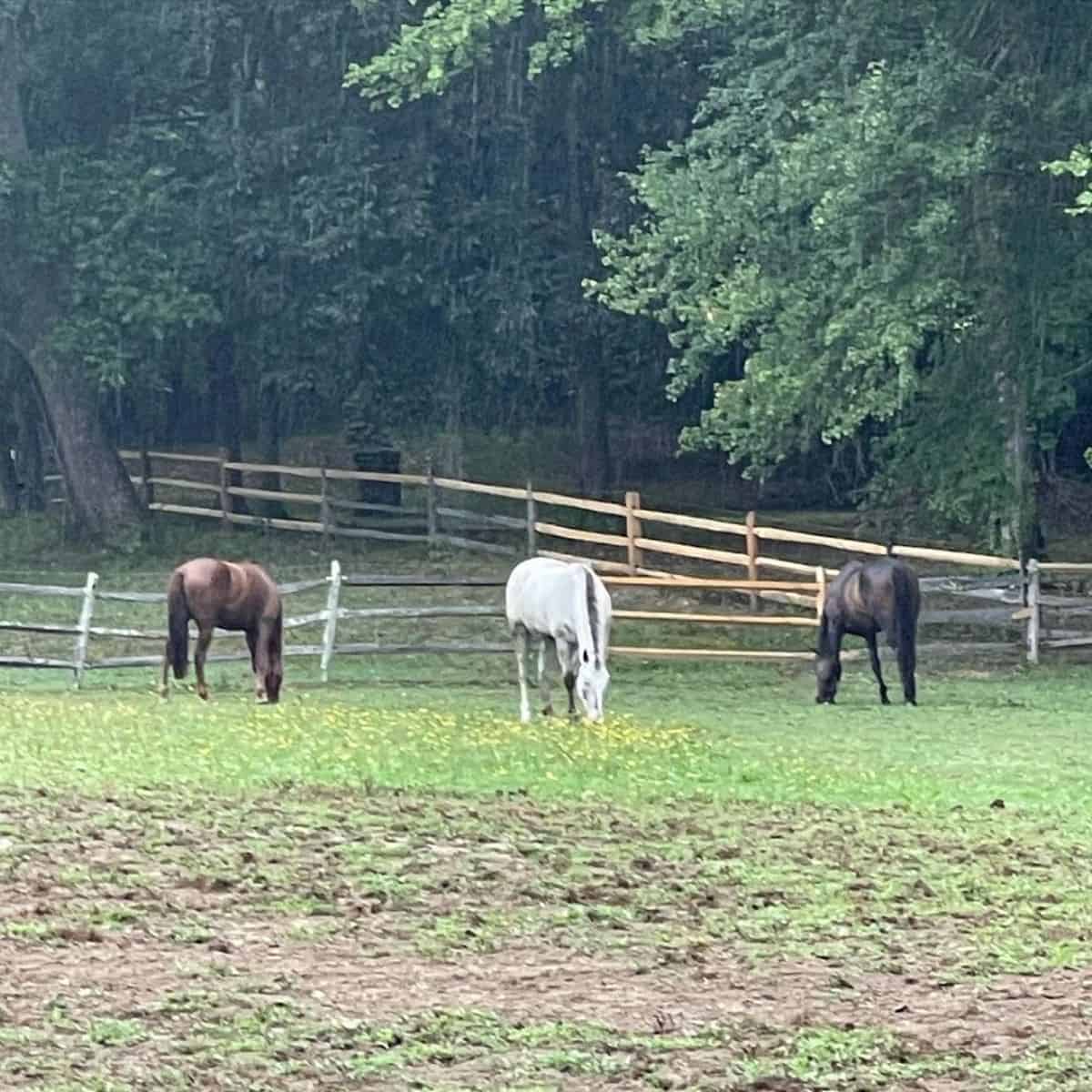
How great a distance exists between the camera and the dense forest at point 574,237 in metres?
23.5

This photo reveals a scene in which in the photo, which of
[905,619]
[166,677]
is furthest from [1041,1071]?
[166,677]

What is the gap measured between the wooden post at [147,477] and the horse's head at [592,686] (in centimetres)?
2031

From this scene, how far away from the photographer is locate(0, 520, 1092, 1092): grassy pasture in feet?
Result: 21.5

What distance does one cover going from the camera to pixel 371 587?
92.8 feet

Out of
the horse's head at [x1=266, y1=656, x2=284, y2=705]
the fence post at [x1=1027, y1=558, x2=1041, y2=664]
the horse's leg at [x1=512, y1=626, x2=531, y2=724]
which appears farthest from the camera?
the fence post at [x1=1027, y1=558, x2=1041, y2=664]

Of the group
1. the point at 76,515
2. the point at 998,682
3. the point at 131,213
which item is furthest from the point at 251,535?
the point at 998,682

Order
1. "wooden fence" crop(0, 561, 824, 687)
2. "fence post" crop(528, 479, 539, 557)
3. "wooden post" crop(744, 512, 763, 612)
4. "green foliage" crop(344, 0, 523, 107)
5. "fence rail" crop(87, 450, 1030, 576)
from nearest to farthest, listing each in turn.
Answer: "wooden fence" crop(0, 561, 824, 687), "wooden post" crop(744, 512, 763, 612), "green foliage" crop(344, 0, 523, 107), "fence rail" crop(87, 450, 1030, 576), "fence post" crop(528, 479, 539, 557)

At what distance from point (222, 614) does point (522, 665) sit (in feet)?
9.66

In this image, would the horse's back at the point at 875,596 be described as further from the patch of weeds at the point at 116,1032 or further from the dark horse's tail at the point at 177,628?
the patch of weeds at the point at 116,1032

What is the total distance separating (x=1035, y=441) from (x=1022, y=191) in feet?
15.9

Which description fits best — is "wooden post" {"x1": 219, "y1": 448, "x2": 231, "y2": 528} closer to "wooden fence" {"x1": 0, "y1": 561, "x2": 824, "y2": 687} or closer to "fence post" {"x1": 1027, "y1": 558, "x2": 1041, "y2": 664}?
"wooden fence" {"x1": 0, "y1": 561, "x2": 824, "y2": 687}

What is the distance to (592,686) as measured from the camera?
16.8m

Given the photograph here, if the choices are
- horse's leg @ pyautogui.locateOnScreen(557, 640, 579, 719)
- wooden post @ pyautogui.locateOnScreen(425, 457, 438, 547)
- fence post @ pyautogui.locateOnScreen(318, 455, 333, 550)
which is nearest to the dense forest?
fence post @ pyautogui.locateOnScreen(318, 455, 333, 550)

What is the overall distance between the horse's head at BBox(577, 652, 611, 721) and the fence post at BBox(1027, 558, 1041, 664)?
7.66m
